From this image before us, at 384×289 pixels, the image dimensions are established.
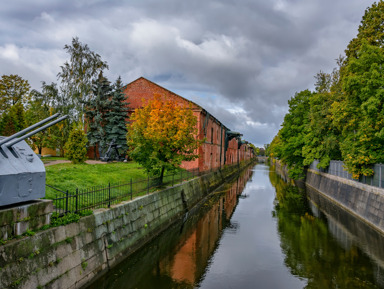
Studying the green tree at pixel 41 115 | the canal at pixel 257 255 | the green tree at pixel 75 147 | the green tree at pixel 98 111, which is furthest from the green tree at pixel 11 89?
the canal at pixel 257 255

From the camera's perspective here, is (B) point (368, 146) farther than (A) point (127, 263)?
Yes

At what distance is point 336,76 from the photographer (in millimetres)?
31891

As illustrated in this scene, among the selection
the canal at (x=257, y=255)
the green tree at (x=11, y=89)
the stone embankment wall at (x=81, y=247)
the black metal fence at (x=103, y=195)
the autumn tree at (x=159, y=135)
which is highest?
the green tree at (x=11, y=89)

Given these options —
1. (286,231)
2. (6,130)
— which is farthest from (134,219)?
(6,130)

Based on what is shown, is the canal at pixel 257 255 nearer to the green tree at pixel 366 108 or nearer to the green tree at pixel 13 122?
the green tree at pixel 366 108

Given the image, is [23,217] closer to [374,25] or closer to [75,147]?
[75,147]

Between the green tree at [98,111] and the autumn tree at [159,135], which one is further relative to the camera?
the green tree at [98,111]

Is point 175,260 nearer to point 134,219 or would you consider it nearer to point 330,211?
point 134,219

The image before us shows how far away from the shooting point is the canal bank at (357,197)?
15453mm

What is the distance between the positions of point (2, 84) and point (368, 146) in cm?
4162

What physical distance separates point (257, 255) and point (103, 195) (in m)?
6.88

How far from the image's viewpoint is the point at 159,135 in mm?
15820

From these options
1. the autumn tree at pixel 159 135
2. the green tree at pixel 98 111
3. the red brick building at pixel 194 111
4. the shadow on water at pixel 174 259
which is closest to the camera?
the shadow on water at pixel 174 259

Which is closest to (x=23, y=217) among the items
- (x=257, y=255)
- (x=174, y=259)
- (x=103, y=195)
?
(x=103, y=195)
